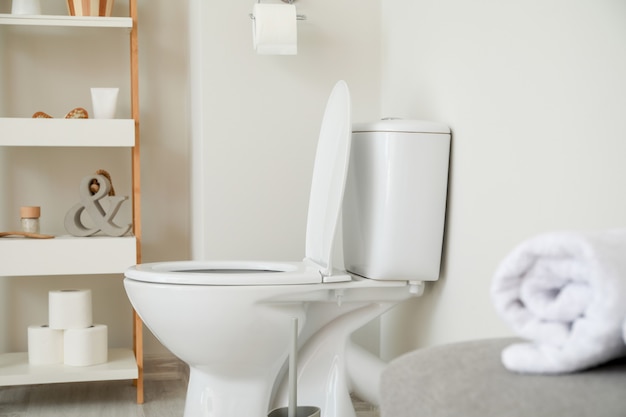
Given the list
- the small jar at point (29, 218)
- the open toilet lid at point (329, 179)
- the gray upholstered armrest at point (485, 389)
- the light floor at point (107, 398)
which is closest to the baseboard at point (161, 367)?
the light floor at point (107, 398)

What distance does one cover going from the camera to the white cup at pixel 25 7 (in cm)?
243

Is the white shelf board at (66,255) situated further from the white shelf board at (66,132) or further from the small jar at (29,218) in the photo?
the white shelf board at (66,132)

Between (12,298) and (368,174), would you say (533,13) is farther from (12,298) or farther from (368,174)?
(12,298)

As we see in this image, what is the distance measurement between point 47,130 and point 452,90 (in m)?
1.22

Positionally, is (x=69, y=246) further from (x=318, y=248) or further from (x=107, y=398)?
(x=318, y=248)

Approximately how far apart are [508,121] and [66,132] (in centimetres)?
138

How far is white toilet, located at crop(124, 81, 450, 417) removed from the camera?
1751 millimetres

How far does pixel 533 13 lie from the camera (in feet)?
4.71

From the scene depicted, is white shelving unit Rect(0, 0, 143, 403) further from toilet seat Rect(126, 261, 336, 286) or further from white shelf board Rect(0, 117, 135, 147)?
toilet seat Rect(126, 261, 336, 286)

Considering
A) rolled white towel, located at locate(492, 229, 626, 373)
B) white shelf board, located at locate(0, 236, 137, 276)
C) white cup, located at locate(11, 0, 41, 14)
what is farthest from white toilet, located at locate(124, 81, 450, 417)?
rolled white towel, located at locate(492, 229, 626, 373)

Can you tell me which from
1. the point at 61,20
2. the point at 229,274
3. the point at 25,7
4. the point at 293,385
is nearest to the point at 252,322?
the point at 229,274

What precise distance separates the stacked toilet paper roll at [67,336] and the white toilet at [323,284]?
594 mm

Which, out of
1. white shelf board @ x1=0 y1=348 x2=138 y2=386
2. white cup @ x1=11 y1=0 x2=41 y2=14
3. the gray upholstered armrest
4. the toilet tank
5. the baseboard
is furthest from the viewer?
the baseboard

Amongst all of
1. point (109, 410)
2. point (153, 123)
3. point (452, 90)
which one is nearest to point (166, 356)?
point (109, 410)
